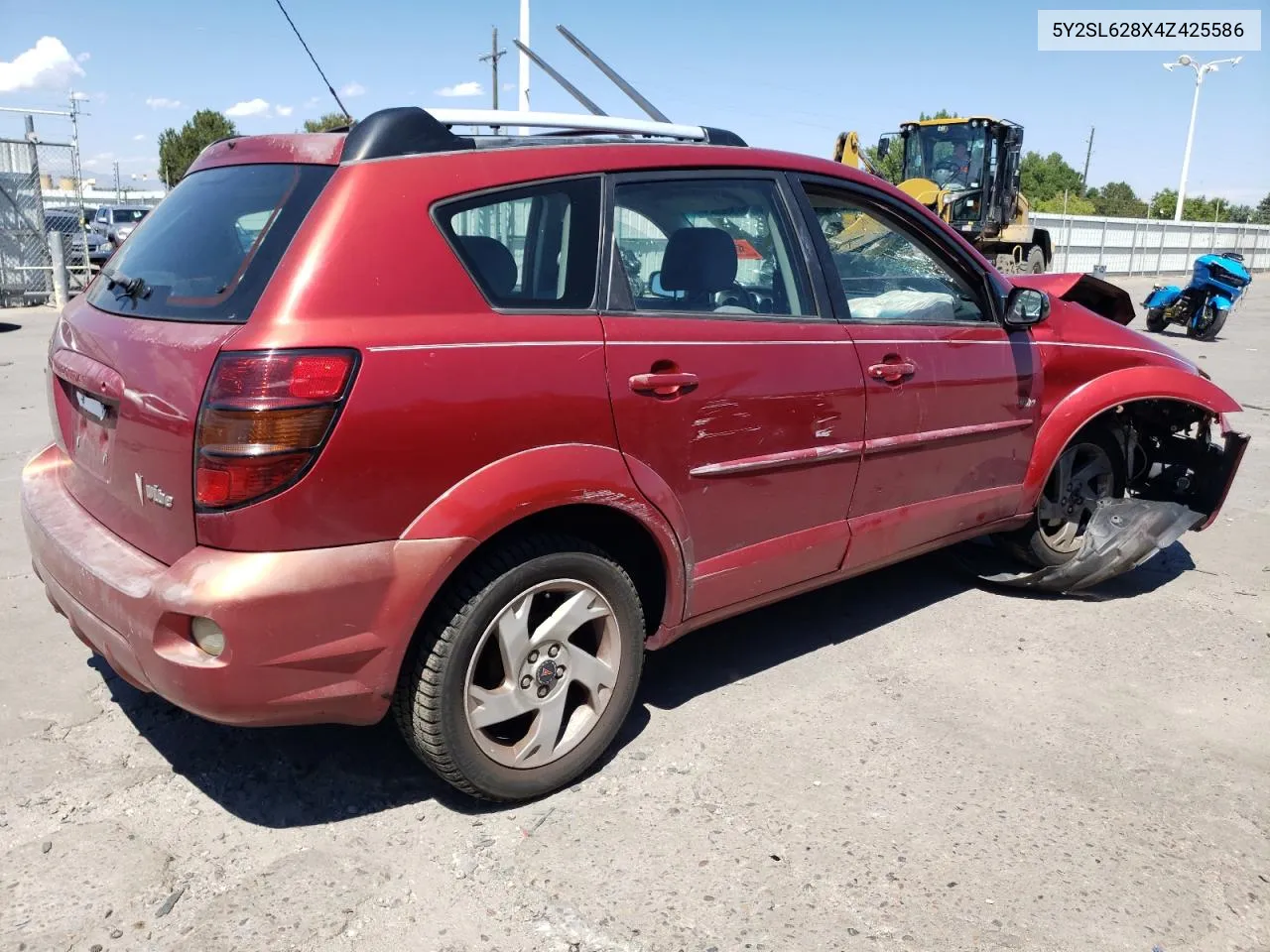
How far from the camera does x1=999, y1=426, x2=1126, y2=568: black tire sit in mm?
4613

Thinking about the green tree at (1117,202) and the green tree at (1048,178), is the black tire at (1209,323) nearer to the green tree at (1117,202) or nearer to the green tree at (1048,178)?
the green tree at (1117,202)

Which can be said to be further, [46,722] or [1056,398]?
[1056,398]

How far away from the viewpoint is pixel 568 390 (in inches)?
107

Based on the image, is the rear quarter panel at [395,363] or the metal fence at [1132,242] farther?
the metal fence at [1132,242]

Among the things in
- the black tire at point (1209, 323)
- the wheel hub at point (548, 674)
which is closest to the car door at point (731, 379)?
the wheel hub at point (548, 674)

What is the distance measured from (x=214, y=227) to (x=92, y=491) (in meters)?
0.81

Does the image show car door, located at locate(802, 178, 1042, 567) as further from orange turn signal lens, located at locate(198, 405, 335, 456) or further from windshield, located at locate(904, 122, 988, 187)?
windshield, located at locate(904, 122, 988, 187)

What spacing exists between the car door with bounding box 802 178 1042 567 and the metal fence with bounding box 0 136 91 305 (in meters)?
16.1

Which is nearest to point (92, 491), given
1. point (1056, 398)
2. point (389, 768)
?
point (389, 768)

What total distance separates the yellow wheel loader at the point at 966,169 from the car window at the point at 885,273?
52.1 feet

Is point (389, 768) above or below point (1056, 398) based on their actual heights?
below

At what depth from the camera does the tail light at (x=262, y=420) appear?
2299mm

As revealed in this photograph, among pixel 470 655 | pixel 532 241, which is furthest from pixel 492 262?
pixel 470 655

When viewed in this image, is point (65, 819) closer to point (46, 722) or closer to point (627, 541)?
point (46, 722)
